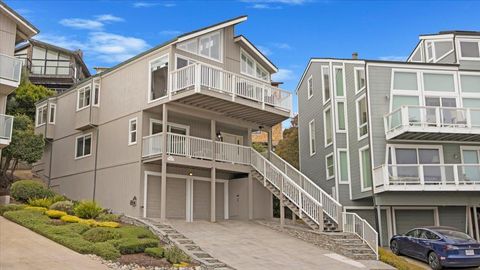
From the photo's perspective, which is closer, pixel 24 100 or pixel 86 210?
pixel 86 210

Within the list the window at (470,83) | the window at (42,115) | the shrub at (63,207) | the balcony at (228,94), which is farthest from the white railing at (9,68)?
the window at (470,83)

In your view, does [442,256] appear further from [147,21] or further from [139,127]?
[147,21]

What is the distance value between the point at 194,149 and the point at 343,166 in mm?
9299

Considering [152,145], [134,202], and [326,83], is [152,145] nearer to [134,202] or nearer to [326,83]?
[134,202]

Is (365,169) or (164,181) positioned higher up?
(365,169)

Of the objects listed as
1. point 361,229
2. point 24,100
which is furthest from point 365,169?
point 24,100

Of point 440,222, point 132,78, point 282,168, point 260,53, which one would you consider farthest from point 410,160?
point 132,78

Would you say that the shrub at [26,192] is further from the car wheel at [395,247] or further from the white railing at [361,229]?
the car wheel at [395,247]

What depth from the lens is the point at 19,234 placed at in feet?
57.4

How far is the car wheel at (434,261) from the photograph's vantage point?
1838 cm

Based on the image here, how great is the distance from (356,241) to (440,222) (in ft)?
28.4

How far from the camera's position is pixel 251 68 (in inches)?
1176

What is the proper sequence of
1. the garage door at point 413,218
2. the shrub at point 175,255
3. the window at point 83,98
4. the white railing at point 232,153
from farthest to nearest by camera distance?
1. the window at point 83,98
2. the garage door at point 413,218
3. the white railing at point 232,153
4. the shrub at point 175,255

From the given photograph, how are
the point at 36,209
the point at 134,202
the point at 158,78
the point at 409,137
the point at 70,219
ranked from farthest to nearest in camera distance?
the point at 409,137 < the point at 158,78 < the point at 134,202 < the point at 36,209 < the point at 70,219
